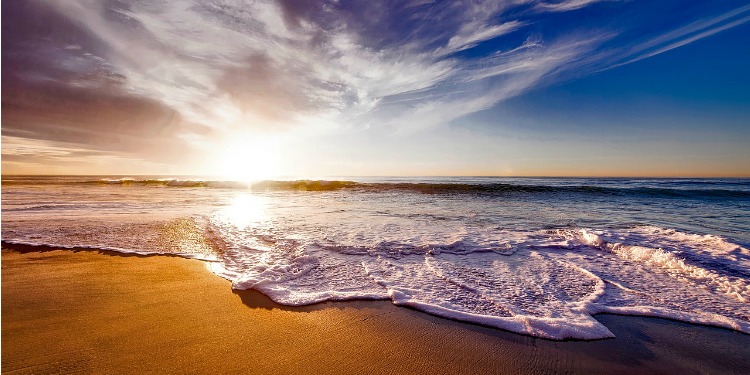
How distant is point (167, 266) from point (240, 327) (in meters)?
2.81

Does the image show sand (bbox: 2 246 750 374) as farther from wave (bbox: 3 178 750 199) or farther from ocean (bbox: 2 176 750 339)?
wave (bbox: 3 178 750 199)

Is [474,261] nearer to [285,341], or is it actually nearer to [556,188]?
[285,341]

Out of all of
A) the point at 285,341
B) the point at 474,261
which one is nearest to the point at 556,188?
the point at 474,261

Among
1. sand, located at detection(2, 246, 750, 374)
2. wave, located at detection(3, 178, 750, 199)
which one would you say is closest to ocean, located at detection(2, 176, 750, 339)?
sand, located at detection(2, 246, 750, 374)

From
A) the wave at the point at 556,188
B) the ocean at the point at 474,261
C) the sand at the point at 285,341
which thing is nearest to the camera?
the sand at the point at 285,341

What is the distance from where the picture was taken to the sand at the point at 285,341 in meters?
2.57

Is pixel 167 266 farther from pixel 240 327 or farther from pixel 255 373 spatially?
pixel 255 373

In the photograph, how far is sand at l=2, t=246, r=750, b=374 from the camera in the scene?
2.57 metres

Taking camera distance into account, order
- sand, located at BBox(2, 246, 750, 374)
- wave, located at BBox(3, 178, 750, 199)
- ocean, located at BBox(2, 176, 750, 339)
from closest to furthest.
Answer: sand, located at BBox(2, 246, 750, 374)
ocean, located at BBox(2, 176, 750, 339)
wave, located at BBox(3, 178, 750, 199)

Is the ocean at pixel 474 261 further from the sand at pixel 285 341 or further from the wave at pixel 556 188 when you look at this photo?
the wave at pixel 556 188

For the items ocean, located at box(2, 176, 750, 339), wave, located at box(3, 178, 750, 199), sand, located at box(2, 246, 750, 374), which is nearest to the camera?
sand, located at box(2, 246, 750, 374)

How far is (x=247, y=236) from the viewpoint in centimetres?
737

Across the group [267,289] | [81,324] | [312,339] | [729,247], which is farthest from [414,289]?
[729,247]

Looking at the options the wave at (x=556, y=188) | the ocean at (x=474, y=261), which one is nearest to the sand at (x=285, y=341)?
the ocean at (x=474, y=261)
